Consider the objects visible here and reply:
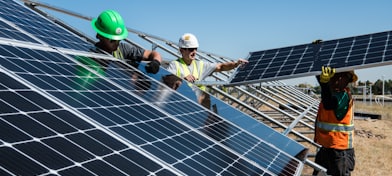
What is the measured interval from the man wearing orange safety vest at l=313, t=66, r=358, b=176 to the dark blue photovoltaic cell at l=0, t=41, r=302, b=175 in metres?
1.77

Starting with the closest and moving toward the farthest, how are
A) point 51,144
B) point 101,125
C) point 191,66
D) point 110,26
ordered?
point 51,144 < point 101,125 < point 110,26 < point 191,66

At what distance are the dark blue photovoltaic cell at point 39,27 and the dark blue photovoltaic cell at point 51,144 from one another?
2.49 m

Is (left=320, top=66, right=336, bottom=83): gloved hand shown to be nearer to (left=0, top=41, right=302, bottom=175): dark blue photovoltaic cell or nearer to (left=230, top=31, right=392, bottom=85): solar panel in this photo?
(left=230, top=31, right=392, bottom=85): solar panel

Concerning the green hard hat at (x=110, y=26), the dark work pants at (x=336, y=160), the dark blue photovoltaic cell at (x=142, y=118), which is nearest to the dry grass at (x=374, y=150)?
the dark work pants at (x=336, y=160)

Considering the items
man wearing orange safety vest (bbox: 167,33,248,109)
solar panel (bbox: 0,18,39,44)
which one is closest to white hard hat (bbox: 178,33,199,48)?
man wearing orange safety vest (bbox: 167,33,248,109)

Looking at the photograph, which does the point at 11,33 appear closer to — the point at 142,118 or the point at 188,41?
the point at 142,118

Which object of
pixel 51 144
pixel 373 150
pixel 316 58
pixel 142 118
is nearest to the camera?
pixel 51 144

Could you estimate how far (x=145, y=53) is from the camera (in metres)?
6.55

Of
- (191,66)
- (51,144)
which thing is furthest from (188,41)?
(51,144)

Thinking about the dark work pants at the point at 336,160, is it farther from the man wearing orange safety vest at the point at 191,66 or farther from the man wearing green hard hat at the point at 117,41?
the man wearing green hard hat at the point at 117,41

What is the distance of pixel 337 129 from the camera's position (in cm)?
643

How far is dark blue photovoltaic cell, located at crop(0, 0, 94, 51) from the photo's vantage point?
18.2 feet

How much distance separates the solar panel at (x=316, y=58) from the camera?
668cm

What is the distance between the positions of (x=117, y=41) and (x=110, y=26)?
33 cm
